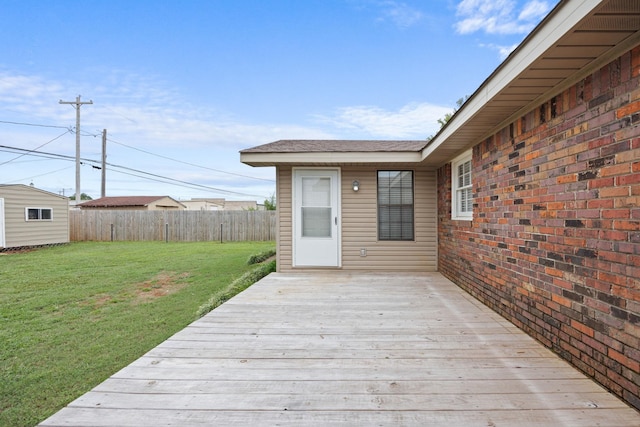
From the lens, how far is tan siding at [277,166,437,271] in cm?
596

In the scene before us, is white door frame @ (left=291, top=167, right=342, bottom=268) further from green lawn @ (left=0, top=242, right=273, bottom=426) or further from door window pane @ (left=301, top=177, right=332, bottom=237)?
green lawn @ (left=0, top=242, right=273, bottom=426)

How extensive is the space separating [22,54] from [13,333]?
14.8m

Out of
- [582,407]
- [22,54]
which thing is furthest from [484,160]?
[22,54]

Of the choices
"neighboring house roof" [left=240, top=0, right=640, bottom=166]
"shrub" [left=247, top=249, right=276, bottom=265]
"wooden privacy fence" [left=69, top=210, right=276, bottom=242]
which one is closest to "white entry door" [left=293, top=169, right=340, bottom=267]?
"shrub" [left=247, top=249, right=276, bottom=265]

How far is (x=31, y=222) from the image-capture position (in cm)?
1235

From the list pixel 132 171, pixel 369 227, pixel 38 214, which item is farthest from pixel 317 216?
pixel 132 171

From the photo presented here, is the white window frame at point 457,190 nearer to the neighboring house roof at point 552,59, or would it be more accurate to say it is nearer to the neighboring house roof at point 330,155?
the neighboring house roof at point 330,155

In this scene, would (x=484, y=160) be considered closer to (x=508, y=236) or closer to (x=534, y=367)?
(x=508, y=236)

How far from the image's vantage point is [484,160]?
12.7ft

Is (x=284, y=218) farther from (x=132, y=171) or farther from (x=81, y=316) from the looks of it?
(x=132, y=171)

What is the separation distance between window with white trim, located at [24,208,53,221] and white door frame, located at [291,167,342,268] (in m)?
12.4

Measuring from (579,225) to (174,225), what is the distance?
15.2m

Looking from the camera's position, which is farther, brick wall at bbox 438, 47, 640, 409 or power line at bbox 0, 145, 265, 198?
power line at bbox 0, 145, 265, 198

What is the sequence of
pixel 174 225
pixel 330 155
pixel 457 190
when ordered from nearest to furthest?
pixel 457 190, pixel 330 155, pixel 174 225
